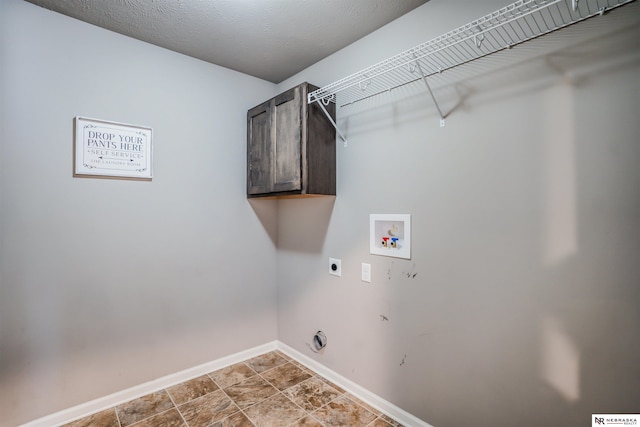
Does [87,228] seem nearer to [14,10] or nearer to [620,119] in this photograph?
[14,10]

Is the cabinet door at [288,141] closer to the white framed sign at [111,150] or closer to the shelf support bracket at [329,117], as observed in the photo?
the shelf support bracket at [329,117]

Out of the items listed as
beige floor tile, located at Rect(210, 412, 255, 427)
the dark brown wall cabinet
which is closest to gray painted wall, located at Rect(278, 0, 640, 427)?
the dark brown wall cabinet

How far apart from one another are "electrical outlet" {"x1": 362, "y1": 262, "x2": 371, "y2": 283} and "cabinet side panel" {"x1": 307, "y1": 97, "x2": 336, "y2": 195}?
0.57m

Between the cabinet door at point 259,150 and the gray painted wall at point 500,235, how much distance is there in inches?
21.8

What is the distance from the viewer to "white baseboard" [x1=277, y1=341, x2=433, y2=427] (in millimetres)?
1831

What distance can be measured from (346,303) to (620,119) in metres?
1.73

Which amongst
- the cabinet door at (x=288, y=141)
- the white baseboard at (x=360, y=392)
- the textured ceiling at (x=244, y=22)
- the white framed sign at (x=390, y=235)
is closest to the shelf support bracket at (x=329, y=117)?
the cabinet door at (x=288, y=141)

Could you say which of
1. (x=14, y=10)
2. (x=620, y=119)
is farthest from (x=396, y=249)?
(x=14, y=10)

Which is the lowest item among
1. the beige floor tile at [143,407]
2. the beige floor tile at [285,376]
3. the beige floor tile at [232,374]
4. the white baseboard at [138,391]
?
the beige floor tile at [143,407]

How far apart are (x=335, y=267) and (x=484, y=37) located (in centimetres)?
162

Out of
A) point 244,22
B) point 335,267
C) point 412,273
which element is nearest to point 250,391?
point 335,267

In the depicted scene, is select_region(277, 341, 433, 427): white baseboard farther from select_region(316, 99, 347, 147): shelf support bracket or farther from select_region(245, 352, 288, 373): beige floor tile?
select_region(316, 99, 347, 147): shelf support bracket

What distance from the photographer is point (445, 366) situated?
1673mm

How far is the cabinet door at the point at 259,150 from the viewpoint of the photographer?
2.37m
